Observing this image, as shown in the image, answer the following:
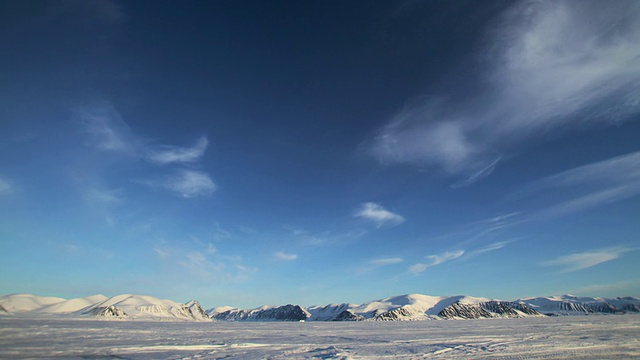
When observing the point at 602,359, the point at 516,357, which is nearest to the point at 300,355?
the point at 516,357

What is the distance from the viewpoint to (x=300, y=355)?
20.6 metres

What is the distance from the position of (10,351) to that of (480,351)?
31291mm

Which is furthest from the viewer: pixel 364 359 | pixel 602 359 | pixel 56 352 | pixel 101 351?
pixel 101 351

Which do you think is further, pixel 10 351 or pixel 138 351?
pixel 138 351

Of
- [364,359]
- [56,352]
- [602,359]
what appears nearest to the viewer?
[602,359]

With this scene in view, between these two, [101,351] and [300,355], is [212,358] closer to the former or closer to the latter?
[300,355]

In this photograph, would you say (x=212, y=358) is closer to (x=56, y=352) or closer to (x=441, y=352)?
(x=56, y=352)

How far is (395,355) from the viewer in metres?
20.1

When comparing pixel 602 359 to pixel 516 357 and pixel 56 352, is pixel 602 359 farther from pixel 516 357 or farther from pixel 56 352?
pixel 56 352

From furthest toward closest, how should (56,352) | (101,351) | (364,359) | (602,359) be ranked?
(101,351)
(56,352)
(364,359)
(602,359)

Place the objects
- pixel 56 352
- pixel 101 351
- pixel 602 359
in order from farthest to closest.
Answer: pixel 101 351 < pixel 56 352 < pixel 602 359

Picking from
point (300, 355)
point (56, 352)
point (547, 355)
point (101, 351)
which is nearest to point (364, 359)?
point (300, 355)

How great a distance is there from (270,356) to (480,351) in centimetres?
1486

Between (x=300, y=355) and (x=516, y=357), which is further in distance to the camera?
(x=300, y=355)
